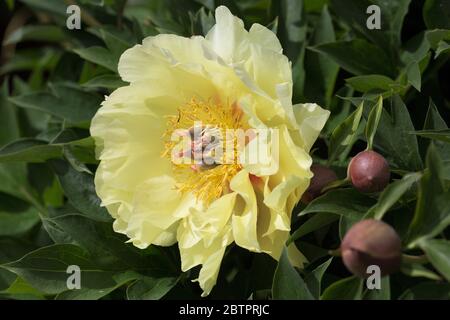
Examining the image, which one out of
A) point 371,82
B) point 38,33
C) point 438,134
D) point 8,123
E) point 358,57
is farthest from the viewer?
point 38,33

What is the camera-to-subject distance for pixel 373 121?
144 centimetres

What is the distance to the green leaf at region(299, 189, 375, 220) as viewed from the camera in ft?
4.60

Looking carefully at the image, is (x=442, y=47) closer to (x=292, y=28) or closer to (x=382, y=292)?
(x=292, y=28)

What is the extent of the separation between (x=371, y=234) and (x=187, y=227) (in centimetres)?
44

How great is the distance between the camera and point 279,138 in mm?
1427

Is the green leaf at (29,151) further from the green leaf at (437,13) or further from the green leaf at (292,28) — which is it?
the green leaf at (437,13)

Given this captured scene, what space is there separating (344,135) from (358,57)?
370mm

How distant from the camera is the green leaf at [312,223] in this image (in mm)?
1436

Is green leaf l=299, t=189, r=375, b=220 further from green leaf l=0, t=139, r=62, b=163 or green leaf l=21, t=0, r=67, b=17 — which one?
green leaf l=21, t=0, r=67, b=17

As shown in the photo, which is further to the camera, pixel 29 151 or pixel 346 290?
pixel 29 151

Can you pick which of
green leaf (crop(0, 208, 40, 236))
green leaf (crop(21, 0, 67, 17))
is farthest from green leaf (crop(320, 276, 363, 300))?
green leaf (crop(21, 0, 67, 17))

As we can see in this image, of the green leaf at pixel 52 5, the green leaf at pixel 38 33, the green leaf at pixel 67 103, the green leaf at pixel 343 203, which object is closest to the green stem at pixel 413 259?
the green leaf at pixel 343 203

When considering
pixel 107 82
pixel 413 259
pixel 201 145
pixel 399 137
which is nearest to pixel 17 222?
pixel 107 82

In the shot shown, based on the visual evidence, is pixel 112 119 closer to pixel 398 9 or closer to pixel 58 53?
pixel 398 9
